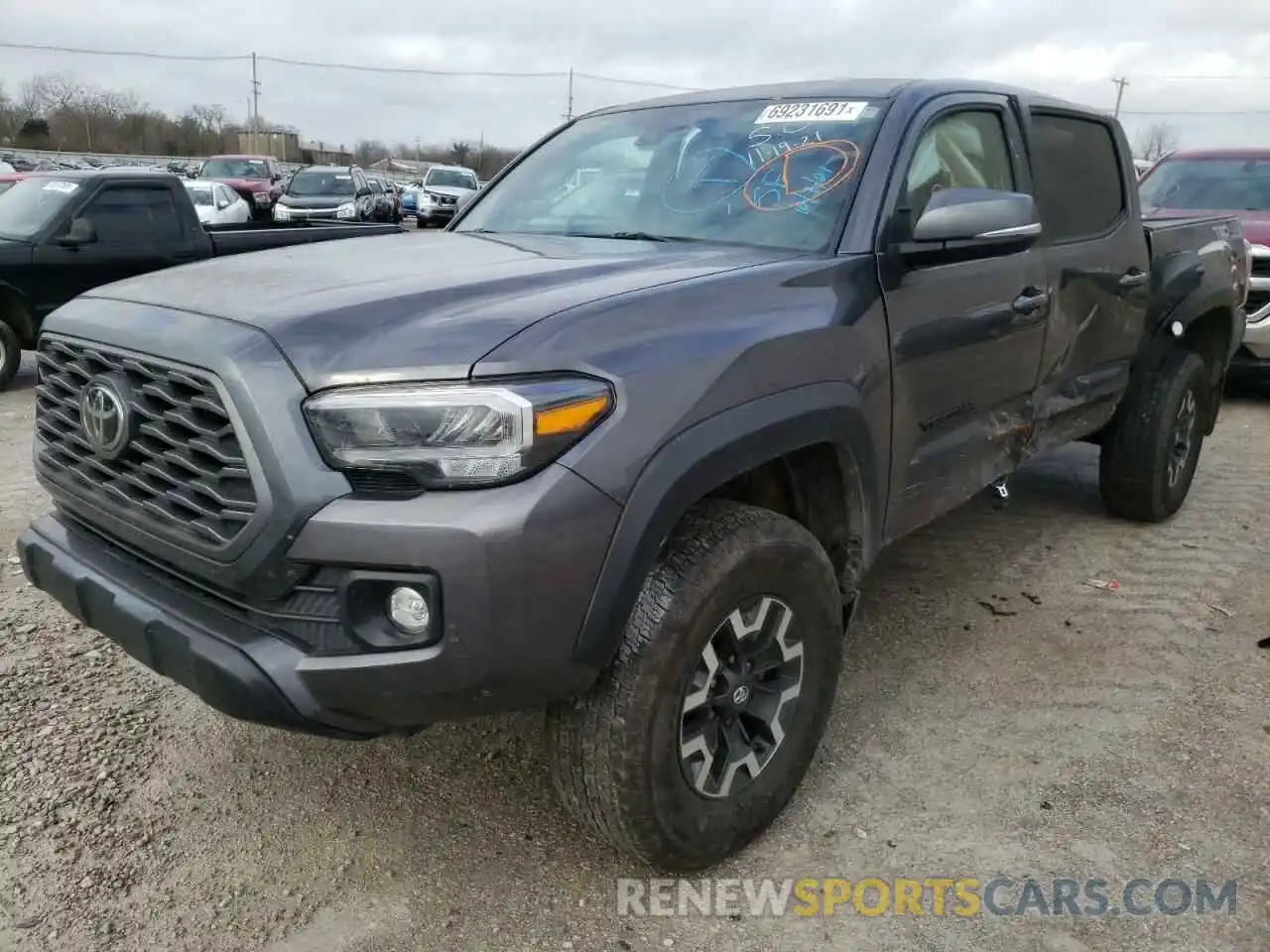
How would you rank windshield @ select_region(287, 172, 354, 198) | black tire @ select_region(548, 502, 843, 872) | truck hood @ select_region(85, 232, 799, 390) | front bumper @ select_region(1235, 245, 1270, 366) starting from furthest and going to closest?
windshield @ select_region(287, 172, 354, 198), front bumper @ select_region(1235, 245, 1270, 366), black tire @ select_region(548, 502, 843, 872), truck hood @ select_region(85, 232, 799, 390)

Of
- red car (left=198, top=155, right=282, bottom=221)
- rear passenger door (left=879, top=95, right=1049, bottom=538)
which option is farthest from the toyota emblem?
red car (left=198, top=155, right=282, bottom=221)

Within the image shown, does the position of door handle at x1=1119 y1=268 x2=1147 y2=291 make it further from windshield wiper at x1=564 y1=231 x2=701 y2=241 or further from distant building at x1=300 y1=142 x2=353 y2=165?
distant building at x1=300 y1=142 x2=353 y2=165

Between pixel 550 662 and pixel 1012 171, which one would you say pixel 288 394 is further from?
pixel 1012 171

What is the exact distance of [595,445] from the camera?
201 centimetres

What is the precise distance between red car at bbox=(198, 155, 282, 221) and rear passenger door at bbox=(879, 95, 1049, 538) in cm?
2052

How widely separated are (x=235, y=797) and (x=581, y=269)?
1.69m

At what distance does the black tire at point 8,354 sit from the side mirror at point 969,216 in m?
7.64

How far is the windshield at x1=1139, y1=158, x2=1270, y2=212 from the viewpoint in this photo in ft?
28.5

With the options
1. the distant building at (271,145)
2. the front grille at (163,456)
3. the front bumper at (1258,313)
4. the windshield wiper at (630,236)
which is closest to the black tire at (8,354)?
the front grille at (163,456)

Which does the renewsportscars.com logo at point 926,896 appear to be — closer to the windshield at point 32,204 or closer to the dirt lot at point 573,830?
the dirt lot at point 573,830

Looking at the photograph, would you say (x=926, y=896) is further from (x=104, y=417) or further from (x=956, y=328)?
(x=104, y=417)

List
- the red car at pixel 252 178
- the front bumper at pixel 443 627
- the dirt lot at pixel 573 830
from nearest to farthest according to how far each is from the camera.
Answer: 1. the front bumper at pixel 443 627
2. the dirt lot at pixel 573 830
3. the red car at pixel 252 178

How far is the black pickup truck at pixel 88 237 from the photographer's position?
26.8 feet

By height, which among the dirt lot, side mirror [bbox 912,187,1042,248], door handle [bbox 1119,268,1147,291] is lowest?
the dirt lot
